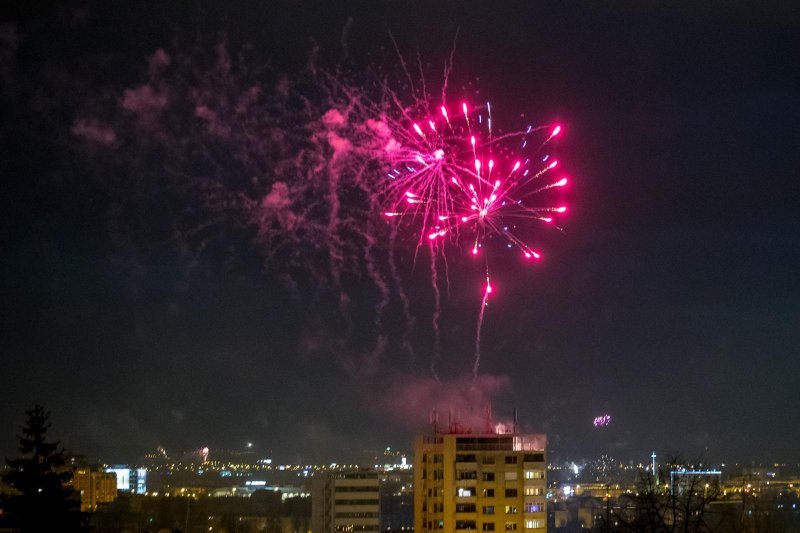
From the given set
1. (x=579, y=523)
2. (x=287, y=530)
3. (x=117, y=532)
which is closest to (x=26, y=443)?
(x=117, y=532)

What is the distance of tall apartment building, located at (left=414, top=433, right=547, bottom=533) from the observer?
92.5 feet

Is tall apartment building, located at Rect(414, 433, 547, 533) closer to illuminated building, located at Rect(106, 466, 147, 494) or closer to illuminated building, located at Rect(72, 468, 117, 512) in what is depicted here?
illuminated building, located at Rect(72, 468, 117, 512)

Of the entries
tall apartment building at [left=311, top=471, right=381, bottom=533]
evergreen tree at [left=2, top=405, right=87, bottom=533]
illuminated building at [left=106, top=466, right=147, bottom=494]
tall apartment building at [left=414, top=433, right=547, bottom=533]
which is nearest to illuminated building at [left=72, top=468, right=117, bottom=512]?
tall apartment building at [left=311, top=471, right=381, bottom=533]

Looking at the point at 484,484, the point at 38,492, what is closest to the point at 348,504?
the point at 484,484

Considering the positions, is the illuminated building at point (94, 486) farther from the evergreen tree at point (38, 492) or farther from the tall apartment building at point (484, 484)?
the evergreen tree at point (38, 492)

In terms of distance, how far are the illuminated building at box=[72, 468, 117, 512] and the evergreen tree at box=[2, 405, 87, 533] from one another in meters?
44.9

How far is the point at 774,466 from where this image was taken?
10588cm

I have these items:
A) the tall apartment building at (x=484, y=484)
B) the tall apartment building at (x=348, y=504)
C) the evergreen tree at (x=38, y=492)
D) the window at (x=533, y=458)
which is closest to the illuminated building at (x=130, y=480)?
the tall apartment building at (x=348, y=504)

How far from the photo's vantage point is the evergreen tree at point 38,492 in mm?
10211

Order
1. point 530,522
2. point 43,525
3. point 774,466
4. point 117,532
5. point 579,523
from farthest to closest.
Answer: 1. point 774,466
2. point 579,523
3. point 117,532
4. point 530,522
5. point 43,525

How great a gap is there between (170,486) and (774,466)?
59.8 meters

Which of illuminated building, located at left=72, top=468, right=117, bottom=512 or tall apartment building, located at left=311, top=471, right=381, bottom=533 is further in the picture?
illuminated building, located at left=72, top=468, right=117, bottom=512

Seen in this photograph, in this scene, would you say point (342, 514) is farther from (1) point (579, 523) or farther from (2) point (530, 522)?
(1) point (579, 523)

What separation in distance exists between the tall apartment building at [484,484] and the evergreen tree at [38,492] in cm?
1879
